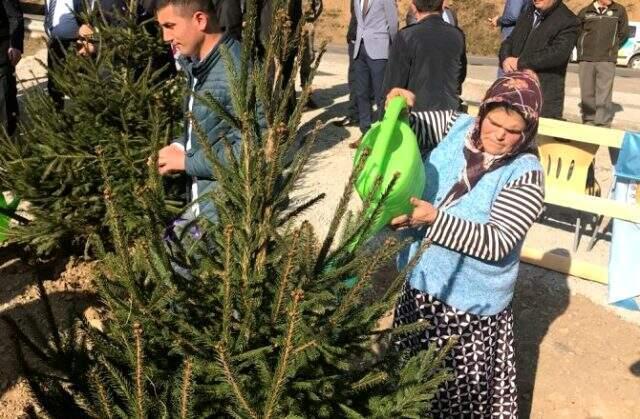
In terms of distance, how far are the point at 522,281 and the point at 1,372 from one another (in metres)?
3.37

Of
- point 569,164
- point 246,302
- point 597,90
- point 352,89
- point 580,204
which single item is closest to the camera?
point 246,302

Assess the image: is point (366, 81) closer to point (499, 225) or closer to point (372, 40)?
point (372, 40)

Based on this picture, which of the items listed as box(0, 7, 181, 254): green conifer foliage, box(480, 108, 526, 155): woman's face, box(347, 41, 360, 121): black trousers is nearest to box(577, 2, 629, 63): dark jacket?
box(347, 41, 360, 121): black trousers

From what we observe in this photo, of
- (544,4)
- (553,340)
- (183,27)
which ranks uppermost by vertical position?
(544,4)

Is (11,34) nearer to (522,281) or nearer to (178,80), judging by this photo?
(178,80)

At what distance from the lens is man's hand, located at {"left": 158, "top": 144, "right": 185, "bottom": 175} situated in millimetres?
2473

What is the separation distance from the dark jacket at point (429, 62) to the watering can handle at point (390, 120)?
2507 millimetres

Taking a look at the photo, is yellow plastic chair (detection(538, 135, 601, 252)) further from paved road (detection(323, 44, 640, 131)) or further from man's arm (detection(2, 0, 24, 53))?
man's arm (detection(2, 0, 24, 53))

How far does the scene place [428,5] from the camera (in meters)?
4.43

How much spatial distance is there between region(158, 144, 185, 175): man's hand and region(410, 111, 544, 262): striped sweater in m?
1.02

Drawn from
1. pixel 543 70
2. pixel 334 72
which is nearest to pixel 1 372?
pixel 543 70

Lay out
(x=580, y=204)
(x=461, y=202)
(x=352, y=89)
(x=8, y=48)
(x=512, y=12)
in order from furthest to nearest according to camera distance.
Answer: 1. (x=352, y=89)
2. (x=512, y=12)
3. (x=8, y=48)
4. (x=580, y=204)
5. (x=461, y=202)

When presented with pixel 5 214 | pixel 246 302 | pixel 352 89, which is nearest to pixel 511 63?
pixel 352 89

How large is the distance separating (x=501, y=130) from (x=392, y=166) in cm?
47
